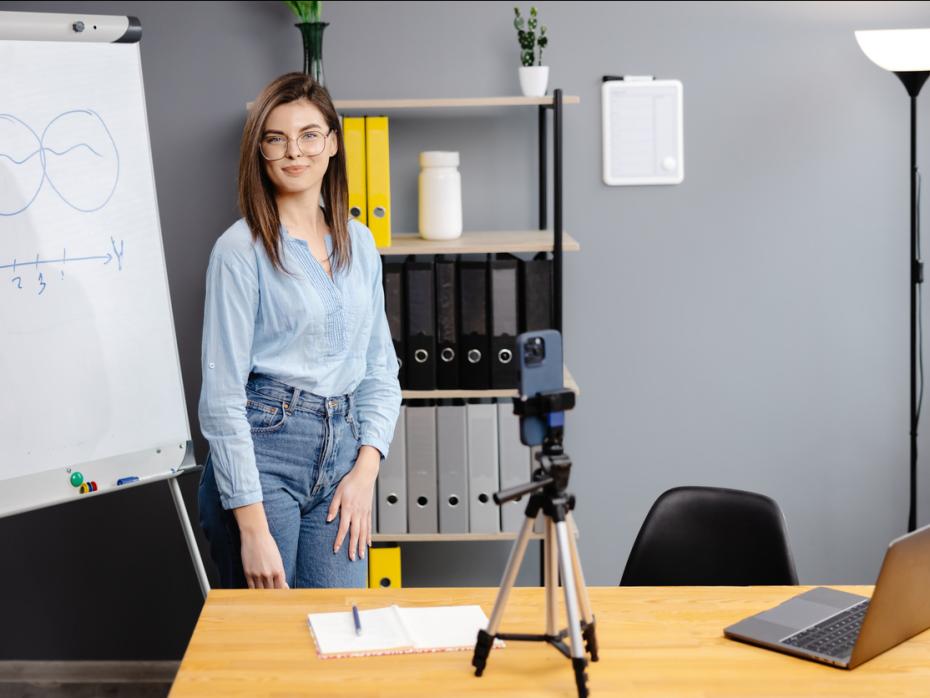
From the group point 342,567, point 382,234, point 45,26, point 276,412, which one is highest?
point 45,26

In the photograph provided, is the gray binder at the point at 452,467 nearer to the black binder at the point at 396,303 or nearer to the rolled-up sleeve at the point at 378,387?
the black binder at the point at 396,303

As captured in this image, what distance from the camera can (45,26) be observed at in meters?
2.29

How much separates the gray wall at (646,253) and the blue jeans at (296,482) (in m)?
1.12

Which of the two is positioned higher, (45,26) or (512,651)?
(45,26)

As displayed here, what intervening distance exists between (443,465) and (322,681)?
4.72 ft

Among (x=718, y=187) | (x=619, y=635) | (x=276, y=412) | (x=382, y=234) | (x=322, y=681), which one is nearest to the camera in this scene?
(x=322, y=681)

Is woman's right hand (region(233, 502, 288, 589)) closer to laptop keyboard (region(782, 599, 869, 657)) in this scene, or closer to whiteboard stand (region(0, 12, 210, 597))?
whiteboard stand (region(0, 12, 210, 597))

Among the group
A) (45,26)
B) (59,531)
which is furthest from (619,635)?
(59,531)

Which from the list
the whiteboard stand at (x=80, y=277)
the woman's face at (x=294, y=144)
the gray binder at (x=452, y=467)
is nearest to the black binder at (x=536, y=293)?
the gray binder at (x=452, y=467)

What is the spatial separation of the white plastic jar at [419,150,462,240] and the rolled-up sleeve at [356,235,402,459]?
613mm

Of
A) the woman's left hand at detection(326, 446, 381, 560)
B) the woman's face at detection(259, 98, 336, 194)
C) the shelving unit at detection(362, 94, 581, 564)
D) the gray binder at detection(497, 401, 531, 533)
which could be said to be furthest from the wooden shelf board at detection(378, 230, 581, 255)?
the woman's left hand at detection(326, 446, 381, 560)

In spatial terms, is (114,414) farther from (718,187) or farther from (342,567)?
(718,187)

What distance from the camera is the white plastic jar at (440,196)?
2.87m

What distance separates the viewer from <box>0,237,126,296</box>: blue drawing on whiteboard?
220 centimetres
